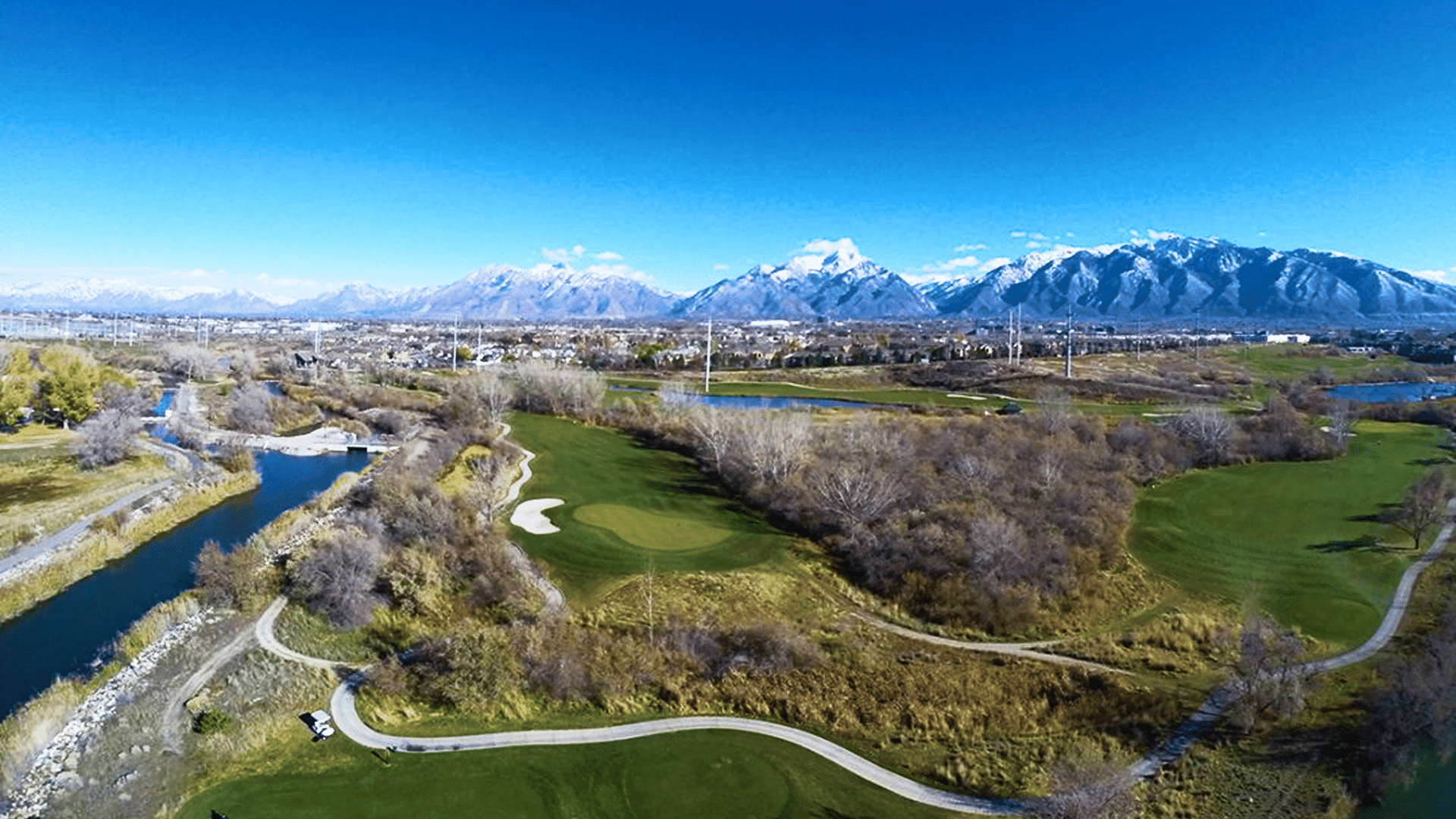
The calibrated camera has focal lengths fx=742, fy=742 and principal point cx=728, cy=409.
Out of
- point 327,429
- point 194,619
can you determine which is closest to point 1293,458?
point 194,619

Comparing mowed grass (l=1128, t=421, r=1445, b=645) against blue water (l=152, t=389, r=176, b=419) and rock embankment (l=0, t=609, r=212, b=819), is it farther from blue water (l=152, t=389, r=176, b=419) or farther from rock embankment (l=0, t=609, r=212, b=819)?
blue water (l=152, t=389, r=176, b=419)

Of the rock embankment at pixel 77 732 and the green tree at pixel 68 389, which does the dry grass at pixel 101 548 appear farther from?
the green tree at pixel 68 389

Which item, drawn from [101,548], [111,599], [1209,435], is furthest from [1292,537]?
[101,548]

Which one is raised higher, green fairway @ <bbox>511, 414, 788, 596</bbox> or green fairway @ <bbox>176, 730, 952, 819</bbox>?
green fairway @ <bbox>511, 414, 788, 596</bbox>

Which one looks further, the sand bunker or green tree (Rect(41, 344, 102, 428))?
green tree (Rect(41, 344, 102, 428))

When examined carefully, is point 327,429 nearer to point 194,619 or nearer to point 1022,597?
point 194,619

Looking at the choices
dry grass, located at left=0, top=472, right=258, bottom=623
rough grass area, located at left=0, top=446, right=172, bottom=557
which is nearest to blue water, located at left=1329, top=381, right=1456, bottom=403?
dry grass, located at left=0, top=472, right=258, bottom=623

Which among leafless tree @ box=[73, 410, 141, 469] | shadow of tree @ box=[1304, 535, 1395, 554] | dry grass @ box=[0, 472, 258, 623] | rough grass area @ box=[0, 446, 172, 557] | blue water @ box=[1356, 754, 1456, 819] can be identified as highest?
leafless tree @ box=[73, 410, 141, 469]
